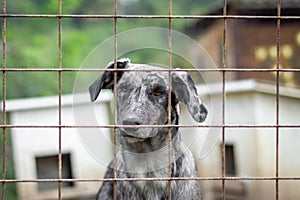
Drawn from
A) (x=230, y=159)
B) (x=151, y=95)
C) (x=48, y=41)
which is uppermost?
(x=48, y=41)

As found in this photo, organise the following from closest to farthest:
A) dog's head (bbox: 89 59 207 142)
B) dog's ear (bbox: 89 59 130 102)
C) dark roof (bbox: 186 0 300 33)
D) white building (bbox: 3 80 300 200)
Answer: dog's head (bbox: 89 59 207 142) < dog's ear (bbox: 89 59 130 102) < white building (bbox: 3 80 300 200) < dark roof (bbox: 186 0 300 33)

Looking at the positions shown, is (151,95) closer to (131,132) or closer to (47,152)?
(131,132)

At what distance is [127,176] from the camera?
4.05m

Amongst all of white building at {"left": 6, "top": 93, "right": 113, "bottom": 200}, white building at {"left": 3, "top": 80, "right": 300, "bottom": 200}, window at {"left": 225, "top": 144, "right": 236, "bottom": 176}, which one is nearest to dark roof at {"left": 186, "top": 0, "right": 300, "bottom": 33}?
white building at {"left": 3, "top": 80, "right": 300, "bottom": 200}

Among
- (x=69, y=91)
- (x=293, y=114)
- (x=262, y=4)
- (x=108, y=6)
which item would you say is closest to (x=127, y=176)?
(x=293, y=114)

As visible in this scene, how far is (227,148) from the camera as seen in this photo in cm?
880

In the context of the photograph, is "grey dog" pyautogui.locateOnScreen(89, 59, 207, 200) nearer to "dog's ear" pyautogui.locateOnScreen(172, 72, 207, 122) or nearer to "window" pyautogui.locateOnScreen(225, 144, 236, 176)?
"dog's ear" pyautogui.locateOnScreen(172, 72, 207, 122)

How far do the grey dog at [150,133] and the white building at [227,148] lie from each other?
3513mm

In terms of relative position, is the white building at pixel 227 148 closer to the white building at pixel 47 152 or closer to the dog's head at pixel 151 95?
the white building at pixel 47 152

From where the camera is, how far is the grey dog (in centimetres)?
390

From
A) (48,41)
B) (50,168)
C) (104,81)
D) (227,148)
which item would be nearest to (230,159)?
(227,148)

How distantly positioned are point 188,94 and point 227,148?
492 cm

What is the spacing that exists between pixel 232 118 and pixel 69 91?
626cm

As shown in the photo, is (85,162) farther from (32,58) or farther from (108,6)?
(108,6)
